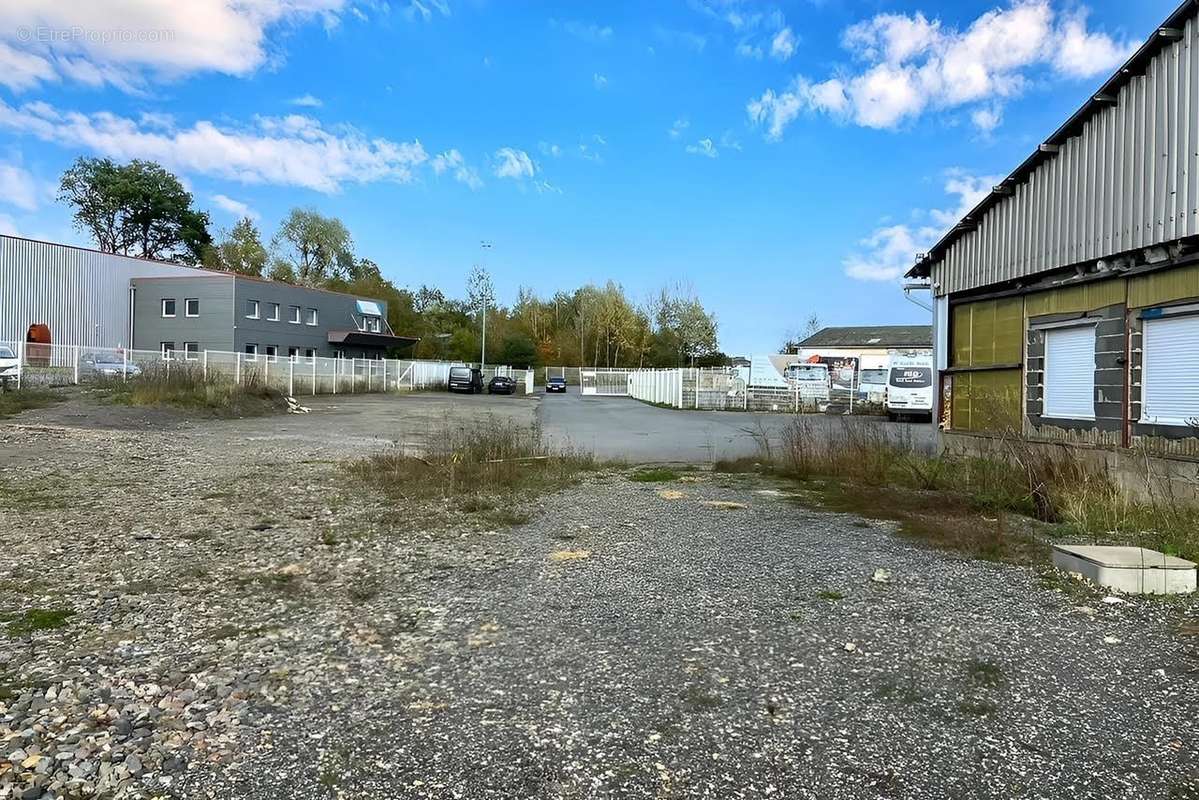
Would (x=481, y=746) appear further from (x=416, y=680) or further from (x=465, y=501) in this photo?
(x=465, y=501)

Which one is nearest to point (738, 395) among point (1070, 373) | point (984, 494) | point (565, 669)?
point (1070, 373)

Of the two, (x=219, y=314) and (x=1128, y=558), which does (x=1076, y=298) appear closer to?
(x=1128, y=558)

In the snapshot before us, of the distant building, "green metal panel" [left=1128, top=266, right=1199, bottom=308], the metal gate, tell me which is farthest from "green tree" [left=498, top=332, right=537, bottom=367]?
"green metal panel" [left=1128, top=266, right=1199, bottom=308]

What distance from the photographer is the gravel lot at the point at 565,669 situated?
2805 millimetres

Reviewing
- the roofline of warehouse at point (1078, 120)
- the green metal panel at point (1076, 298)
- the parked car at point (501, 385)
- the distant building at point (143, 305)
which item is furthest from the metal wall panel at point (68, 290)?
the green metal panel at point (1076, 298)

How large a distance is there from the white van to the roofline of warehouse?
51.7ft

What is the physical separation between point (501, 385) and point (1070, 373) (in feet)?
144

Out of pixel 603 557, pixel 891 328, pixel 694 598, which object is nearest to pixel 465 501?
pixel 603 557

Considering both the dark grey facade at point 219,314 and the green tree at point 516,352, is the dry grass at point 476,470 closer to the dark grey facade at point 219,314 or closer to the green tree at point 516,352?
the dark grey facade at point 219,314

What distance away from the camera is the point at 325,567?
5.64 metres

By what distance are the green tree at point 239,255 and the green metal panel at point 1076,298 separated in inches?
2689

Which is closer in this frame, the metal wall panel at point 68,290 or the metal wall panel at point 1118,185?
the metal wall panel at point 1118,185

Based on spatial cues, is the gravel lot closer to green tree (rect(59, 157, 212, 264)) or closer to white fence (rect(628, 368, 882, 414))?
white fence (rect(628, 368, 882, 414))

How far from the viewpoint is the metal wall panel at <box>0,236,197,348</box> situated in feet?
129
